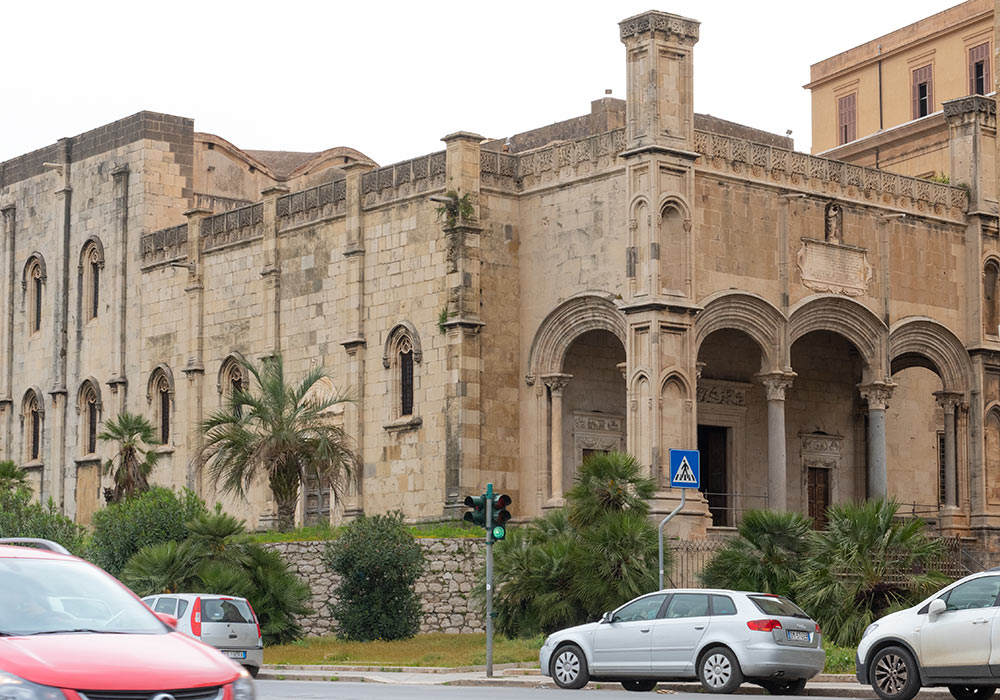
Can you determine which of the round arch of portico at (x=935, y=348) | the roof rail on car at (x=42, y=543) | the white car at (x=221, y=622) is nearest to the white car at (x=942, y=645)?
the white car at (x=221, y=622)

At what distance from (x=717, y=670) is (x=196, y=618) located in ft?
25.6

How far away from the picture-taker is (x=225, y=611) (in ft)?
77.7

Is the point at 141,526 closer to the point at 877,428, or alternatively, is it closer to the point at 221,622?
the point at 221,622

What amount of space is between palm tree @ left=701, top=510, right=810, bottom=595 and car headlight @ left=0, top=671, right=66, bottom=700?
20.1 meters

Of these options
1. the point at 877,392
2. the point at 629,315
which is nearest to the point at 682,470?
the point at 629,315

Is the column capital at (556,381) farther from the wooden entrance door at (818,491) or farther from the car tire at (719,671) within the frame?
the car tire at (719,671)

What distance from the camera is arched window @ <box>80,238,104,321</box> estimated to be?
5059 cm

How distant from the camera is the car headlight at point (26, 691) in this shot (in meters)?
8.41

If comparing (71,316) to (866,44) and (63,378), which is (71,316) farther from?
(866,44)

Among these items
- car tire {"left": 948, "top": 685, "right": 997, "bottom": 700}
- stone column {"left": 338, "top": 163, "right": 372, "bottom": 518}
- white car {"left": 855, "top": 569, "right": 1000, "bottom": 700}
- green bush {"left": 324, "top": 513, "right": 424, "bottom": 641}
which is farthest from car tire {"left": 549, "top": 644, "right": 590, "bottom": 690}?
stone column {"left": 338, "top": 163, "right": 372, "bottom": 518}

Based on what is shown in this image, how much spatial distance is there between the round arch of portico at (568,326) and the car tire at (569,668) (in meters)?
13.6

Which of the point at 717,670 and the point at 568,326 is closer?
the point at 717,670

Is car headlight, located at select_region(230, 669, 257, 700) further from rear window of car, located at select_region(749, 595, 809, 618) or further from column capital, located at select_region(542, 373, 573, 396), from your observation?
column capital, located at select_region(542, 373, 573, 396)

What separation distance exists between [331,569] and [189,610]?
31.0 ft
